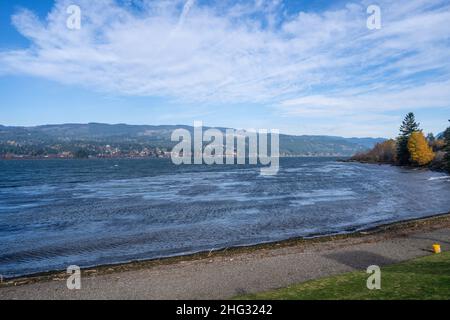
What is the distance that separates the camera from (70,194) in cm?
6269

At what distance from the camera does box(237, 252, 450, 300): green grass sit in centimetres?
1266

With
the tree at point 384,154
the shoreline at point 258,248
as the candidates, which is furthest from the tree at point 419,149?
the shoreline at point 258,248

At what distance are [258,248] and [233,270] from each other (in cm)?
632

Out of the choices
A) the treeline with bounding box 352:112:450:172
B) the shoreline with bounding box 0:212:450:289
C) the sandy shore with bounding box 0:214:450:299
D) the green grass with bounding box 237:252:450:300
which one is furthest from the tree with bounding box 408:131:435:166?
the green grass with bounding box 237:252:450:300

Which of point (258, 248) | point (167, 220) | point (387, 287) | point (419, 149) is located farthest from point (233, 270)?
point (419, 149)

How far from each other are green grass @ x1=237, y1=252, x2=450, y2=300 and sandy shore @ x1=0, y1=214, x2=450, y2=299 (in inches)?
68.9

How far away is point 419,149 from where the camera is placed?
4769 inches

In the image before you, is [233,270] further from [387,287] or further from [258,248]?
[387,287]

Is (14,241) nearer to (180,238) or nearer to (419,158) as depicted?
(180,238)

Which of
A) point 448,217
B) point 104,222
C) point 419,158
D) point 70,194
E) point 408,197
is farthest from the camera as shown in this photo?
point 419,158

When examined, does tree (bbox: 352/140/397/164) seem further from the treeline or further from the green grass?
the green grass

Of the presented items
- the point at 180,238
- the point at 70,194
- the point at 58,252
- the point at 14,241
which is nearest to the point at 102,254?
the point at 58,252

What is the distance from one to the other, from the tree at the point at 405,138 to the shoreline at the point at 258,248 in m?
97.7
